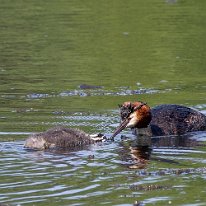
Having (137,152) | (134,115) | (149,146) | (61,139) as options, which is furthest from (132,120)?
(61,139)

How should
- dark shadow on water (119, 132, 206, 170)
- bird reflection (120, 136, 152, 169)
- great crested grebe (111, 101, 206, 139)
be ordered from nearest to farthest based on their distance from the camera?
bird reflection (120, 136, 152, 169), dark shadow on water (119, 132, 206, 170), great crested grebe (111, 101, 206, 139)

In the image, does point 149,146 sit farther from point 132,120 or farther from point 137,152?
point 132,120

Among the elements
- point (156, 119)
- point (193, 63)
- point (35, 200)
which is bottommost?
point (35, 200)

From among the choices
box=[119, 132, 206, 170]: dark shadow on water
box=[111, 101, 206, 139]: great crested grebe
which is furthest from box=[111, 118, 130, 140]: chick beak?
box=[119, 132, 206, 170]: dark shadow on water

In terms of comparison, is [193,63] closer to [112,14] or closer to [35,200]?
[112,14]

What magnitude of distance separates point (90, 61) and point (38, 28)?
541 cm

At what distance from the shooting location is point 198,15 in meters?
26.5

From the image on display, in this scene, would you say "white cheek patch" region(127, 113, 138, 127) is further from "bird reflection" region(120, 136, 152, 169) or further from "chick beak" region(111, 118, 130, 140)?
"bird reflection" region(120, 136, 152, 169)

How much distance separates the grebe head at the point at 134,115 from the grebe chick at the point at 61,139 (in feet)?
1.86

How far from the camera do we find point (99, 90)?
1667 cm

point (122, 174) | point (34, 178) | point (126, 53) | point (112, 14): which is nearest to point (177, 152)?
point (122, 174)

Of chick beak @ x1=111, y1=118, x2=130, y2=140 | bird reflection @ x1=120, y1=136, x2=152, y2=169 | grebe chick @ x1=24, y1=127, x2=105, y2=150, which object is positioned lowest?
bird reflection @ x1=120, y1=136, x2=152, y2=169

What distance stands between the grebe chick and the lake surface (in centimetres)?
19

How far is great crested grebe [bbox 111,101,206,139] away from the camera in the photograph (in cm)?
1278
